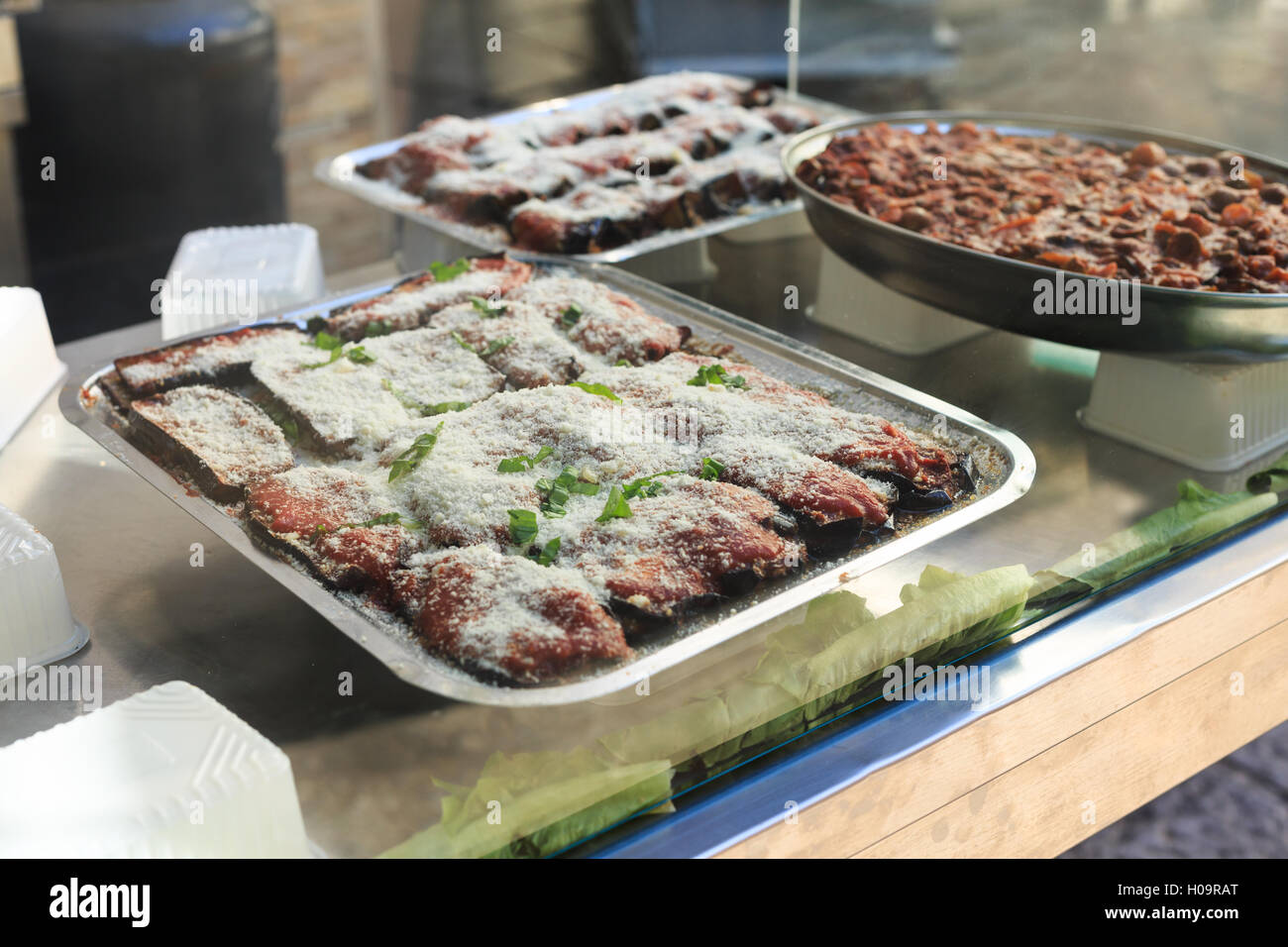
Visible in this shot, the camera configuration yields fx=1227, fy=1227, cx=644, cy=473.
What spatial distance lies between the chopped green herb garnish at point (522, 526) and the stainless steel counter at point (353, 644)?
7.2 inches

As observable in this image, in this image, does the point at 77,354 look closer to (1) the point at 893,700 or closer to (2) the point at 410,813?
(2) the point at 410,813

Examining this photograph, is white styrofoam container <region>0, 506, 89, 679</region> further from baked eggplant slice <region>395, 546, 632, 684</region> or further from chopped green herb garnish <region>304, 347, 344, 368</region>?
chopped green herb garnish <region>304, 347, 344, 368</region>

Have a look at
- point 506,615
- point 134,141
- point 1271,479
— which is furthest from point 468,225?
point 134,141

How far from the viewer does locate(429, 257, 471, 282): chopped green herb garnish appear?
1.73 metres

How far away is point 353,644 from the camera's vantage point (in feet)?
3.54

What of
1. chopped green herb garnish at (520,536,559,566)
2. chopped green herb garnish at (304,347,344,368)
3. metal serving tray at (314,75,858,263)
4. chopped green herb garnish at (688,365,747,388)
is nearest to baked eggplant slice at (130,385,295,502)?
chopped green herb garnish at (304,347,344,368)

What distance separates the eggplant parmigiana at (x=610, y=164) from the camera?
198 centimetres

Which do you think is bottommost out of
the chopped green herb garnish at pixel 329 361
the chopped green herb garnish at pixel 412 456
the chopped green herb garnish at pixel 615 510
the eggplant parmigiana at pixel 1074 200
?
the chopped green herb garnish at pixel 615 510

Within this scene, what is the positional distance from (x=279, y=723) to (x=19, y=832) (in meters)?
0.20

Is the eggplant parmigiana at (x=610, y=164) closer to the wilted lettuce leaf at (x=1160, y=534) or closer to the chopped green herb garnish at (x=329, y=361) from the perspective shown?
the chopped green herb garnish at (x=329, y=361)

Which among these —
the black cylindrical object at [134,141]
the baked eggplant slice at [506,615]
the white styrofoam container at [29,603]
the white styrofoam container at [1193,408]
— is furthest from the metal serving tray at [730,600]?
the black cylindrical object at [134,141]
